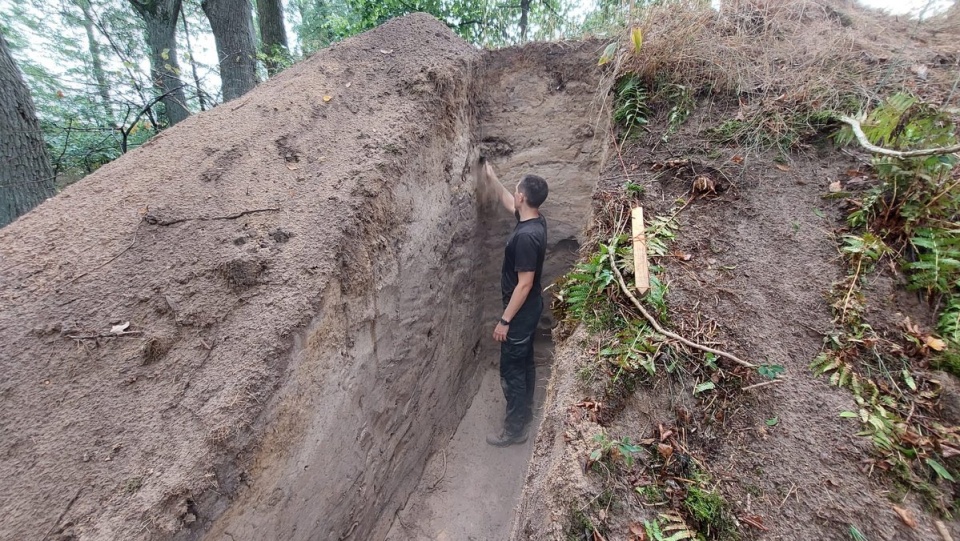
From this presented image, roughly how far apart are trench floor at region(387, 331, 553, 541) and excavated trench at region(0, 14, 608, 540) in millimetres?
32

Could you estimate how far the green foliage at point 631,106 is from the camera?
291 centimetres

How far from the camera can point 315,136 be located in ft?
8.37

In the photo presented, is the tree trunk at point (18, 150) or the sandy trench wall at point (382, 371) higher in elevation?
the tree trunk at point (18, 150)

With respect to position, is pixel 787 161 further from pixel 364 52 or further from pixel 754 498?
pixel 364 52

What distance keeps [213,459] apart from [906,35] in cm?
537

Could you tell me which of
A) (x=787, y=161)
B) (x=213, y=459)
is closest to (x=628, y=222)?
(x=787, y=161)

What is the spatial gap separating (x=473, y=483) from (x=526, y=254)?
199cm

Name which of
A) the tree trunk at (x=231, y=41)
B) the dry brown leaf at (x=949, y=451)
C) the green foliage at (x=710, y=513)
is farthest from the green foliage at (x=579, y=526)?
the tree trunk at (x=231, y=41)

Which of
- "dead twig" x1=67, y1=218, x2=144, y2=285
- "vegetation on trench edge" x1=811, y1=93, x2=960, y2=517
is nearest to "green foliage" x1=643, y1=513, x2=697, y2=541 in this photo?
"vegetation on trench edge" x1=811, y1=93, x2=960, y2=517

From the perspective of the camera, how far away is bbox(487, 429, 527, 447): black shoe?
11.7ft

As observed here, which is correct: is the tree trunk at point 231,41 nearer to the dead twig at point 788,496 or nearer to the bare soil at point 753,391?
the bare soil at point 753,391

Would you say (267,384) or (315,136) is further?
(315,136)

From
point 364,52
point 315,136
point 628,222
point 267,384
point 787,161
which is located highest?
point 364,52

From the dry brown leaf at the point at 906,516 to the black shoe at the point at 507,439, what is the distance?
8.42ft
